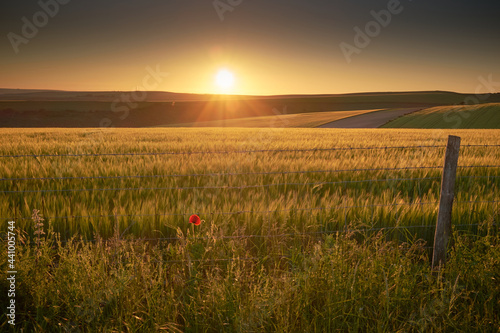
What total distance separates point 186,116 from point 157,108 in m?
7.53

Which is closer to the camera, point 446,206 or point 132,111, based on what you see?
point 446,206

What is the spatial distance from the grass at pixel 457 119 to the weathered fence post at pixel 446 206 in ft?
124

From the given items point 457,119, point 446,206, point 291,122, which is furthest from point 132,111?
point 446,206

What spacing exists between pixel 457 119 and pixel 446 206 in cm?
4256

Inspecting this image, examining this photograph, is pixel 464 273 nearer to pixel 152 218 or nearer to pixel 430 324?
pixel 430 324

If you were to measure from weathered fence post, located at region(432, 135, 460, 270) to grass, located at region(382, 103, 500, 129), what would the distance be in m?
37.7

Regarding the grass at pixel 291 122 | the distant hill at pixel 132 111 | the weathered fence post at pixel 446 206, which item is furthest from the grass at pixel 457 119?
the distant hill at pixel 132 111

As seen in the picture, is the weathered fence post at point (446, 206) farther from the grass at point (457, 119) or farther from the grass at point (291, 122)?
the grass at point (291, 122)

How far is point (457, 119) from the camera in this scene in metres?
38.9

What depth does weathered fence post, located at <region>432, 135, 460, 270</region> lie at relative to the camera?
3365mm

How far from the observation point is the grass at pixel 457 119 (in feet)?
119

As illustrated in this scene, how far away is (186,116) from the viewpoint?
77438 millimetres

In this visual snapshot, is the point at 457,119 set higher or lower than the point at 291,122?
higher

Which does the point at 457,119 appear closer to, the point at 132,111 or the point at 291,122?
the point at 291,122
